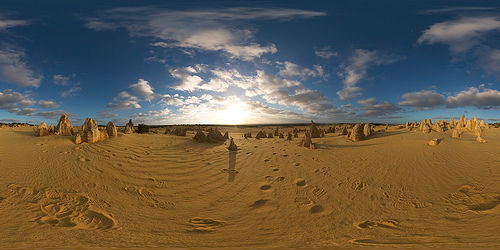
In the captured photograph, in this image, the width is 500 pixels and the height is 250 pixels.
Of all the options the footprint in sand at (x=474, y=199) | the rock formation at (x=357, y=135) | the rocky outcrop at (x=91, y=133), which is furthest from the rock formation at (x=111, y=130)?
the rock formation at (x=357, y=135)

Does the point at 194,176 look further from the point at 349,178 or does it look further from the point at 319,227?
the point at 349,178

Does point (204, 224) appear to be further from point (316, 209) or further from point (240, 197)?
point (316, 209)

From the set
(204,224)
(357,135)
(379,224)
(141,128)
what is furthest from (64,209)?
(357,135)

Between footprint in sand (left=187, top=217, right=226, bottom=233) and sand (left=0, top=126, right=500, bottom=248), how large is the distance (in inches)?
1.0

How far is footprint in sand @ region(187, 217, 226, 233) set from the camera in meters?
4.95

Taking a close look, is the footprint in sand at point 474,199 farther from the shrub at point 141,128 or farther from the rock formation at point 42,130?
the shrub at point 141,128

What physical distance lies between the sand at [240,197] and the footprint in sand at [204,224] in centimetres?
3

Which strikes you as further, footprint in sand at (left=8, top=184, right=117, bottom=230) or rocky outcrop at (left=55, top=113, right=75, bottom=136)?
rocky outcrop at (left=55, top=113, right=75, bottom=136)

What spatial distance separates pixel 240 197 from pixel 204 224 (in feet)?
5.80

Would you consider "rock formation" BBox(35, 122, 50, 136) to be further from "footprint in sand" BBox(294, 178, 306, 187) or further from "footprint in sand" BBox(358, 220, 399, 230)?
"footprint in sand" BBox(358, 220, 399, 230)

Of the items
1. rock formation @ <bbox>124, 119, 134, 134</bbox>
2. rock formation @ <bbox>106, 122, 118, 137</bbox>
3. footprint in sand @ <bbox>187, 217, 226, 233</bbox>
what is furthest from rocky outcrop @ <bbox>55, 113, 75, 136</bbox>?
footprint in sand @ <bbox>187, 217, 226, 233</bbox>

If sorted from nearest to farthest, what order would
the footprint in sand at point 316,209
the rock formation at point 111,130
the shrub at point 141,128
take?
the footprint in sand at point 316,209 < the rock formation at point 111,130 < the shrub at point 141,128

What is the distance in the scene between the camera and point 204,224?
520 centimetres

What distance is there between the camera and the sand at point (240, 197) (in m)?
4.50
